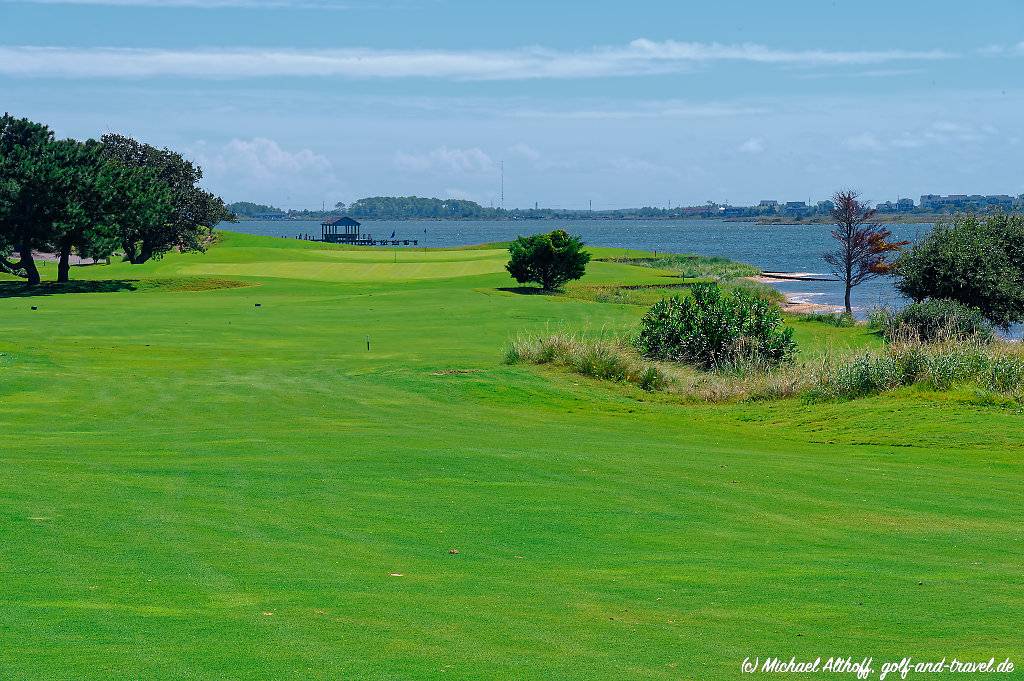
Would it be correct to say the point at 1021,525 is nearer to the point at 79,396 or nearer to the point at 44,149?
the point at 79,396

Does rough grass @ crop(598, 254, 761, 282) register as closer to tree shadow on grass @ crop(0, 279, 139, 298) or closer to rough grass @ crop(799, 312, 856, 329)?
rough grass @ crop(799, 312, 856, 329)

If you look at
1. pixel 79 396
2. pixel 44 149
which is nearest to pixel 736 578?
pixel 79 396

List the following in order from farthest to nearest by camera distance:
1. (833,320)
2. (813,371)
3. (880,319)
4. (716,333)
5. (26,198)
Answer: (26,198)
(833,320)
(880,319)
(716,333)
(813,371)

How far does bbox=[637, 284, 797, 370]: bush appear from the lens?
32.2m

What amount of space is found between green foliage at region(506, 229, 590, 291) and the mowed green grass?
40.4 m

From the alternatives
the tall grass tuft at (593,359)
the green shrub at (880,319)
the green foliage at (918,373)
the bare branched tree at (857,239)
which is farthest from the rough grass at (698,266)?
the green foliage at (918,373)

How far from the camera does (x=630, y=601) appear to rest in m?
8.78

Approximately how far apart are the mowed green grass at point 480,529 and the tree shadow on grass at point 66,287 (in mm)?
39937

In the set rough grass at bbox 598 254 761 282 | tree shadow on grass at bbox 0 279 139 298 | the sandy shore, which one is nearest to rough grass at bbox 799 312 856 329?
the sandy shore

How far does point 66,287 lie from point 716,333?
153 feet

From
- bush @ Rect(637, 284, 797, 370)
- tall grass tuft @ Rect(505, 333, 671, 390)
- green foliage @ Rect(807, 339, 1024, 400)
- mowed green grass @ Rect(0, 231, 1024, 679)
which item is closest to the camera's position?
mowed green grass @ Rect(0, 231, 1024, 679)

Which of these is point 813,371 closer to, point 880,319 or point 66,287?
point 880,319

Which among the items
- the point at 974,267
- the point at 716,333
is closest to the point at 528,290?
the point at 974,267

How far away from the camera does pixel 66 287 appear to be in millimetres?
66688
